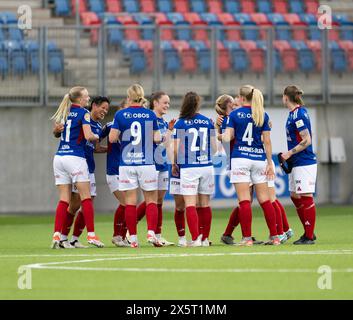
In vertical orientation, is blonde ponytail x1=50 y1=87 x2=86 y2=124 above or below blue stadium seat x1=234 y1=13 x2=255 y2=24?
below

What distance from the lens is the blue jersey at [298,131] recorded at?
15.1 m

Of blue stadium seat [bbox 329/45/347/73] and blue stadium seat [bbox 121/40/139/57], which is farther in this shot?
blue stadium seat [bbox 329/45/347/73]

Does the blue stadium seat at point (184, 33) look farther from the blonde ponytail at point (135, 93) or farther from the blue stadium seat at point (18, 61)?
the blonde ponytail at point (135, 93)

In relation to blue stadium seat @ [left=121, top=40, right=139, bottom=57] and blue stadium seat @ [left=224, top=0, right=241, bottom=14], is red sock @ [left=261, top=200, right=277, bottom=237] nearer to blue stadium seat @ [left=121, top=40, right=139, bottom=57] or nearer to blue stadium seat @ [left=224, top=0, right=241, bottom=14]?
blue stadium seat @ [left=121, top=40, right=139, bottom=57]

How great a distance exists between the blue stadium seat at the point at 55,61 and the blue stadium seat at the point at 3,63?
96 centimetres

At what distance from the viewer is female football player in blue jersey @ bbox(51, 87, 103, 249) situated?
49.6 feet

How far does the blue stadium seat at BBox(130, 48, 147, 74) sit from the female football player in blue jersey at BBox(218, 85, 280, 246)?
10.5 meters

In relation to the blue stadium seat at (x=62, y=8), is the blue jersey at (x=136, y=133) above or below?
below

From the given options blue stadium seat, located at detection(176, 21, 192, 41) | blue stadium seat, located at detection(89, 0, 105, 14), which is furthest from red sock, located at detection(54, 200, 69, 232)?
blue stadium seat, located at detection(89, 0, 105, 14)

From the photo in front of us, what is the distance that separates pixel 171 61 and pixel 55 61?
2399 millimetres

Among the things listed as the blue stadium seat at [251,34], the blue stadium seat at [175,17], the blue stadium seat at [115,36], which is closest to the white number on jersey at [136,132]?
the blue stadium seat at [115,36]

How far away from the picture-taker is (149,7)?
29703 millimetres

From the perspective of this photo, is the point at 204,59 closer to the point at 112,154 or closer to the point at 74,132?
the point at 112,154

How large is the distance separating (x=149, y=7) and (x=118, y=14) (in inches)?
54.6
